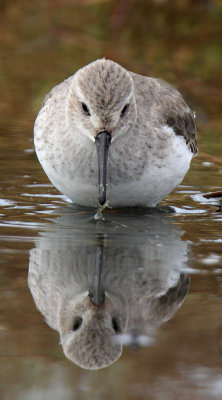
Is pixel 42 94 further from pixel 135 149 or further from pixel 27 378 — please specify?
pixel 27 378

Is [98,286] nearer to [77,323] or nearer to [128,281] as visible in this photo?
[128,281]

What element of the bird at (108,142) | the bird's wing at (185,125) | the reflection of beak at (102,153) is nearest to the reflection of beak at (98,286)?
the reflection of beak at (102,153)

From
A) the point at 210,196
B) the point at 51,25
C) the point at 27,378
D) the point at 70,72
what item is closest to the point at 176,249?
the point at 210,196

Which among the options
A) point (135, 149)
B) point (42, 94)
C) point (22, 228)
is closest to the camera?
point (22, 228)

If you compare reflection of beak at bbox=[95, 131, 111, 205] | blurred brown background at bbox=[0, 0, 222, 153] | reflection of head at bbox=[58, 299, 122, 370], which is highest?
blurred brown background at bbox=[0, 0, 222, 153]

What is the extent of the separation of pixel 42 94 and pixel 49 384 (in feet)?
24.6

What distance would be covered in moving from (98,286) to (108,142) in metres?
1.41

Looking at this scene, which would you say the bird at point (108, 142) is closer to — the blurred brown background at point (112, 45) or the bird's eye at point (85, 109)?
the bird's eye at point (85, 109)

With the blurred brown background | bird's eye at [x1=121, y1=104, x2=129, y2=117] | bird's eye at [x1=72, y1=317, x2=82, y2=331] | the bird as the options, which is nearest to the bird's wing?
the bird

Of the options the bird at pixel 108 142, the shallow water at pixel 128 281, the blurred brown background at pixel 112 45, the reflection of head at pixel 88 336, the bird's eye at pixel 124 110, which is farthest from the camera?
the blurred brown background at pixel 112 45

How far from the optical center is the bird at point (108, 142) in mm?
6027

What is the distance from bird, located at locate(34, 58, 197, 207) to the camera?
19.8ft

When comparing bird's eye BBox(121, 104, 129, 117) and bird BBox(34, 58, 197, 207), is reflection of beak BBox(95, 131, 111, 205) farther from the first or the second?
bird's eye BBox(121, 104, 129, 117)

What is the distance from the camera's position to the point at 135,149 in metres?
6.52
